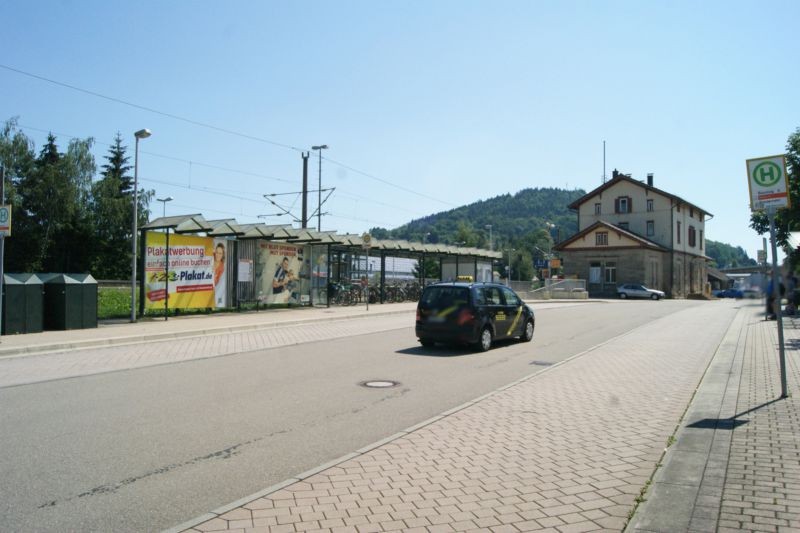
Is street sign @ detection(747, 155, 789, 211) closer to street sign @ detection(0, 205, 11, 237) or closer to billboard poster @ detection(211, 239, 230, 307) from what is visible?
street sign @ detection(0, 205, 11, 237)

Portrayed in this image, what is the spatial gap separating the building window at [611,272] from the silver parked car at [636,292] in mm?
3017

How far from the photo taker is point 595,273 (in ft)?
195

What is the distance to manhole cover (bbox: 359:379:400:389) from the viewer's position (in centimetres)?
918

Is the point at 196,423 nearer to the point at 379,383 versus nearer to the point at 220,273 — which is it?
the point at 379,383

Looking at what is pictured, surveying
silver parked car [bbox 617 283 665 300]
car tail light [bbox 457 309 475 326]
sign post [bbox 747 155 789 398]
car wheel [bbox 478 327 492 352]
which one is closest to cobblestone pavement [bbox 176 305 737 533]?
sign post [bbox 747 155 789 398]

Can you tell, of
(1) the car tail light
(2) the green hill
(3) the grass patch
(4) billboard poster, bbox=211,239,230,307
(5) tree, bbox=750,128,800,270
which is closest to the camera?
(1) the car tail light

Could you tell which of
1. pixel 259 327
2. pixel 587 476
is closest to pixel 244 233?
pixel 259 327

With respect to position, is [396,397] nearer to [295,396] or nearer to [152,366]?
[295,396]

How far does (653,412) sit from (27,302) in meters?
14.7

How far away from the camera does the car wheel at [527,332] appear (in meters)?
15.9

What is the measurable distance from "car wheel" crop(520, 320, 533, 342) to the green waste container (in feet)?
39.2

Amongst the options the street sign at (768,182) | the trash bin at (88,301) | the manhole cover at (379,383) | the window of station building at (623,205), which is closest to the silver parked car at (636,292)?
the window of station building at (623,205)

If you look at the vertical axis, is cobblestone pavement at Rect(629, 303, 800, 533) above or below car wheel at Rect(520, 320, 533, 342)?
below

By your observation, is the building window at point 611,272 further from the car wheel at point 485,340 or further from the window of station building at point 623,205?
the car wheel at point 485,340
